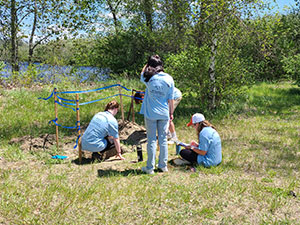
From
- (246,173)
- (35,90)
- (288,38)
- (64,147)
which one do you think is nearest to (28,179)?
(64,147)

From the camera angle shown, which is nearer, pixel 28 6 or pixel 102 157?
pixel 102 157

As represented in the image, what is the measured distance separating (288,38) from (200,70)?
12.6 m

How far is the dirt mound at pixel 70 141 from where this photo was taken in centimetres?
722

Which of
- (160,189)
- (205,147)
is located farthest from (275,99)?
(160,189)

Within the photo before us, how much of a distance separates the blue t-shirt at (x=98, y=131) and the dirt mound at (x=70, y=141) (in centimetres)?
78

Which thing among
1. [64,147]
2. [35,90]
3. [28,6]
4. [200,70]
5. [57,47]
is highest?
[28,6]

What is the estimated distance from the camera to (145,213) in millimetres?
3982

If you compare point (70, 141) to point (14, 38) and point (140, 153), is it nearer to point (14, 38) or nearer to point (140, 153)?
point (140, 153)

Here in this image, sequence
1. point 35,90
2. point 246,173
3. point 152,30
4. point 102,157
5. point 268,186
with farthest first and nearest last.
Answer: point 152,30, point 35,90, point 102,157, point 246,173, point 268,186

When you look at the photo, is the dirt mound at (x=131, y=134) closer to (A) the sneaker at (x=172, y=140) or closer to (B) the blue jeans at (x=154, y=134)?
(A) the sneaker at (x=172, y=140)

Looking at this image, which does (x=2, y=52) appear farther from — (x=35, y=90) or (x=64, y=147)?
(x=64, y=147)

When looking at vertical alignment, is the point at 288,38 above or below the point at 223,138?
above

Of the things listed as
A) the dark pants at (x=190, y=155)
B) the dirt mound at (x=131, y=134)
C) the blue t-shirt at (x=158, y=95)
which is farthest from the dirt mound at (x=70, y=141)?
the blue t-shirt at (x=158, y=95)

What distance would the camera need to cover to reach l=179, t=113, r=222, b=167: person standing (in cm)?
548
